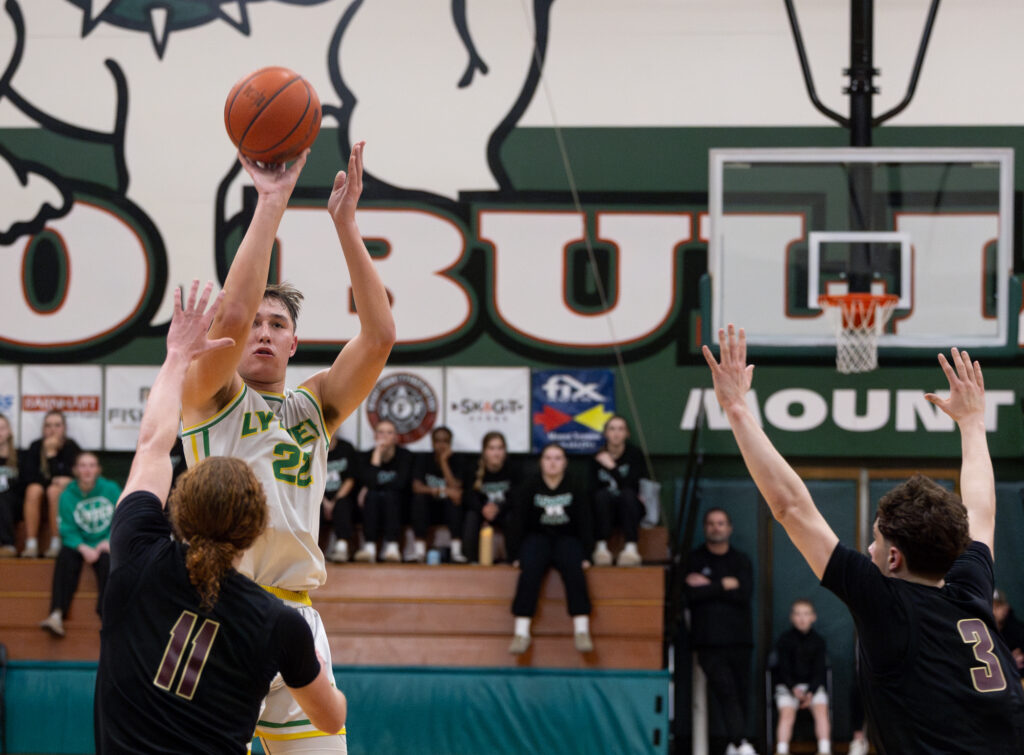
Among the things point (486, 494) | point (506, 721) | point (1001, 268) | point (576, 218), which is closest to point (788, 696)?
point (506, 721)

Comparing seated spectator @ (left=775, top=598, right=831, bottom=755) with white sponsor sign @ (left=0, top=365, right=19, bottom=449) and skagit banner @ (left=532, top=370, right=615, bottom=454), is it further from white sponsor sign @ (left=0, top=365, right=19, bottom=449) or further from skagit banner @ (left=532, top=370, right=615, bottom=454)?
white sponsor sign @ (left=0, top=365, right=19, bottom=449)

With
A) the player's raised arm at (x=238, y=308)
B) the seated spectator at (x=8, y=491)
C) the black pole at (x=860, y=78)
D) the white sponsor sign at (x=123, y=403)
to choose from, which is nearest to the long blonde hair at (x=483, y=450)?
the white sponsor sign at (x=123, y=403)

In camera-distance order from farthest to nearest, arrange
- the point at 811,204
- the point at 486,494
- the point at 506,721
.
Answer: the point at 486,494 < the point at 506,721 < the point at 811,204

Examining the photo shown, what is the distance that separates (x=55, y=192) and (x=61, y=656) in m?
4.78

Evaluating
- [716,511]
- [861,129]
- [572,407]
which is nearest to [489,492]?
[572,407]

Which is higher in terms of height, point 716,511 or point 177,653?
point 177,653

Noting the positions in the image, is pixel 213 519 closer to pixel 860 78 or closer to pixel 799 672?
pixel 860 78

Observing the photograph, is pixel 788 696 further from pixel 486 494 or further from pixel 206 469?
pixel 206 469

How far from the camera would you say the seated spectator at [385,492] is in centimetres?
1059

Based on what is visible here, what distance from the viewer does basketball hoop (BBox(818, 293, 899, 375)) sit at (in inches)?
334

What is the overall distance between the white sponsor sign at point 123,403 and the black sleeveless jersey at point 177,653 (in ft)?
30.9

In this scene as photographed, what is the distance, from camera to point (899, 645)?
299cm

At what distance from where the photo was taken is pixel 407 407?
1160 centimetres

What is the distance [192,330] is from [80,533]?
8.05 metres
